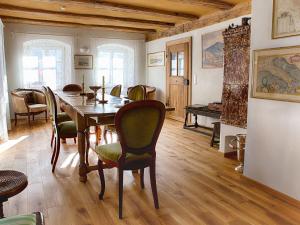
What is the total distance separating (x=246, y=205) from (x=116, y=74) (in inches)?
249

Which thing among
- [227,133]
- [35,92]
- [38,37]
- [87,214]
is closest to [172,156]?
[227,133]

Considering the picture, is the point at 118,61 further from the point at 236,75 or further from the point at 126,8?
the point at 236,75

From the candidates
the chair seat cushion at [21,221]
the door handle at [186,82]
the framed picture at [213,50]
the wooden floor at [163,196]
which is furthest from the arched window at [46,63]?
the chair seat cushion at [21,221]

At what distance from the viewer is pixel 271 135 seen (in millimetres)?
2723

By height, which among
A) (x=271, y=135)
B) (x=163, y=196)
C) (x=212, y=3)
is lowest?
(x=163, y=196)

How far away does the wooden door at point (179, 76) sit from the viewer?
6.41 metres

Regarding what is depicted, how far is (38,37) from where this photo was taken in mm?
6977

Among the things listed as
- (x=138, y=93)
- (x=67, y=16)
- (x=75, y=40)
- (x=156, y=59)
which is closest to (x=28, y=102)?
(x=75, y=40)

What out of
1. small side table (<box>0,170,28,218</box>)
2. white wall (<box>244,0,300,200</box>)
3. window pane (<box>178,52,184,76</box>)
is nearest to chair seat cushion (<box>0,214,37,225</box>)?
small side table (<box>0,170,28,218</box>)

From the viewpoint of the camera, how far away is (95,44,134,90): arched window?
786cm

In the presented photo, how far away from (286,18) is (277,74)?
52 centimetres

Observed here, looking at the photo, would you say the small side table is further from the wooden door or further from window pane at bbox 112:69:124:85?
window pane at bbox 112:69:124:85

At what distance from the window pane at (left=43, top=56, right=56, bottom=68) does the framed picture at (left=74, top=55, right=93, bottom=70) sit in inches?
23.2

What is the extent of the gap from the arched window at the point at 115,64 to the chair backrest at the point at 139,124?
5.81 metres
